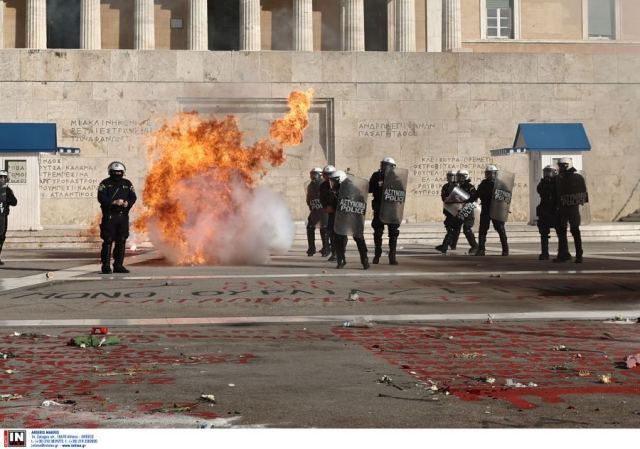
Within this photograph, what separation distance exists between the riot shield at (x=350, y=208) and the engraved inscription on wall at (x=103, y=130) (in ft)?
63.7

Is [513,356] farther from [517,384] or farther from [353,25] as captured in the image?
[353,25]

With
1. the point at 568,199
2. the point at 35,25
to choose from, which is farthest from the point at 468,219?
the point at 35,25

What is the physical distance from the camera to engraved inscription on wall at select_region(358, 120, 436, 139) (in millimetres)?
40219

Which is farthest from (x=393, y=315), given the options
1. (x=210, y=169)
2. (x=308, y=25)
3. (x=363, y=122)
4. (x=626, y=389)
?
(x=308, y=25)

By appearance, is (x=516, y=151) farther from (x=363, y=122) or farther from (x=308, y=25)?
(x=308, y=25)

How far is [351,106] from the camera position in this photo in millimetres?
40406

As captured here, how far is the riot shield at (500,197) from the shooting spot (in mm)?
25703

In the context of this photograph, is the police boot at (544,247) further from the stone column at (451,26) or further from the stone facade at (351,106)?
the stone column at (451,26)

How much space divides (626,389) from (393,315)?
17.4 feet

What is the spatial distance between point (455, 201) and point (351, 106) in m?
14.7

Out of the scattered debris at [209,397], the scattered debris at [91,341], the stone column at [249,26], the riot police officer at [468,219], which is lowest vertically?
the scattered debris at [209,397]

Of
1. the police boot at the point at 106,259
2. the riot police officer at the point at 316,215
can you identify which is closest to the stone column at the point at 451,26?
the riot police officer at the point at 316,215

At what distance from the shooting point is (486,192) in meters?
25.9
